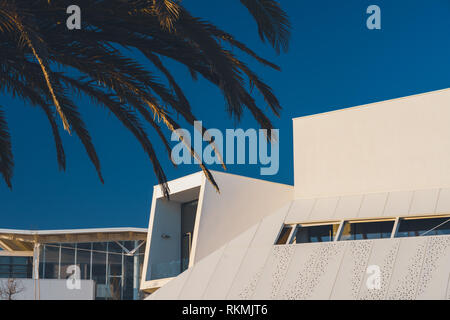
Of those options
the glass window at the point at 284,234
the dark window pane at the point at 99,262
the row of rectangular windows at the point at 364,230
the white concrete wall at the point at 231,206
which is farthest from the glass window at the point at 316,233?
the dark window pane at the point at 99,262

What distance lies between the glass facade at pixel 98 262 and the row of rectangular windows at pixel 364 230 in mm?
21838

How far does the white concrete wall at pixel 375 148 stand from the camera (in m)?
16.0

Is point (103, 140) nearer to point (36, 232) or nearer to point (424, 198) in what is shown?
point (36, 232)

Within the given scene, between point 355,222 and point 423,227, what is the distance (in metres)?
1.66

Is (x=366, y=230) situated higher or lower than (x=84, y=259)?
higher

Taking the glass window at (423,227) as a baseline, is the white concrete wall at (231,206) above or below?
below

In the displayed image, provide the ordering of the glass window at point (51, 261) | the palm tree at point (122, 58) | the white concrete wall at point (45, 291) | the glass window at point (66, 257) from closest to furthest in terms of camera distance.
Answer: the palm tree at point (122, 58), the white concrete wall at point (45, 291), the glass window at point (66, 257), the glass window at point (51, 261)

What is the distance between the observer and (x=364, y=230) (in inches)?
634

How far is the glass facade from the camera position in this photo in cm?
3778

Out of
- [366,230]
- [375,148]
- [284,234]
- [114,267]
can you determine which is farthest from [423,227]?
[114,267]

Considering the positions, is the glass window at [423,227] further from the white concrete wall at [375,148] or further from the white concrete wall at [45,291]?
the white concrete wall at [45,291]

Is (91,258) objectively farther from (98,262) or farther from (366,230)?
(366,230)

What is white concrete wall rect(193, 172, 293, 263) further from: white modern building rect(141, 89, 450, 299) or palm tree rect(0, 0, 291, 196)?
palm tree rect(0, 0, 291, 196)
